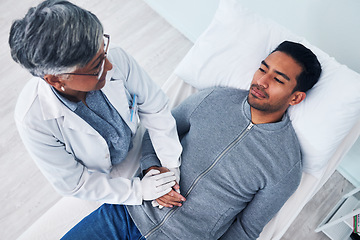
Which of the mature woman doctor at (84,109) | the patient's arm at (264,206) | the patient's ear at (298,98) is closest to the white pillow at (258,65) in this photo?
the patient's ear at (298,98)

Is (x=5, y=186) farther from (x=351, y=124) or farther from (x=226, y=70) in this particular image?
(x=351, y=124)

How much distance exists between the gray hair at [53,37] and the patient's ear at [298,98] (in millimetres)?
882

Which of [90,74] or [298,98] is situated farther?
[298,98]

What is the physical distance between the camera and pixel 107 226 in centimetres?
137

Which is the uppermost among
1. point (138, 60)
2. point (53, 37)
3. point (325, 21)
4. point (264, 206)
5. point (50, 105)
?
point (325, 21)

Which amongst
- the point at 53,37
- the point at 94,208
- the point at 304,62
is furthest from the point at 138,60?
the point at 53,37

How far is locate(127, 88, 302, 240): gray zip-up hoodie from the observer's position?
4.46 feet

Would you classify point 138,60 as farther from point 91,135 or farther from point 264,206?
point 264,206

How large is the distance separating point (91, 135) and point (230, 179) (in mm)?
609

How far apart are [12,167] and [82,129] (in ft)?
3.61

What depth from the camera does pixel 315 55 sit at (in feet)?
4.42

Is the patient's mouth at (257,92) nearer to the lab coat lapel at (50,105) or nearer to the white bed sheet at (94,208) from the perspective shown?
the white bed sheet at (94,208)

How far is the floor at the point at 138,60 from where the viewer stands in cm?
186

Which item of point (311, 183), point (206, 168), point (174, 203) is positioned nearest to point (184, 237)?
point (174, 203)
